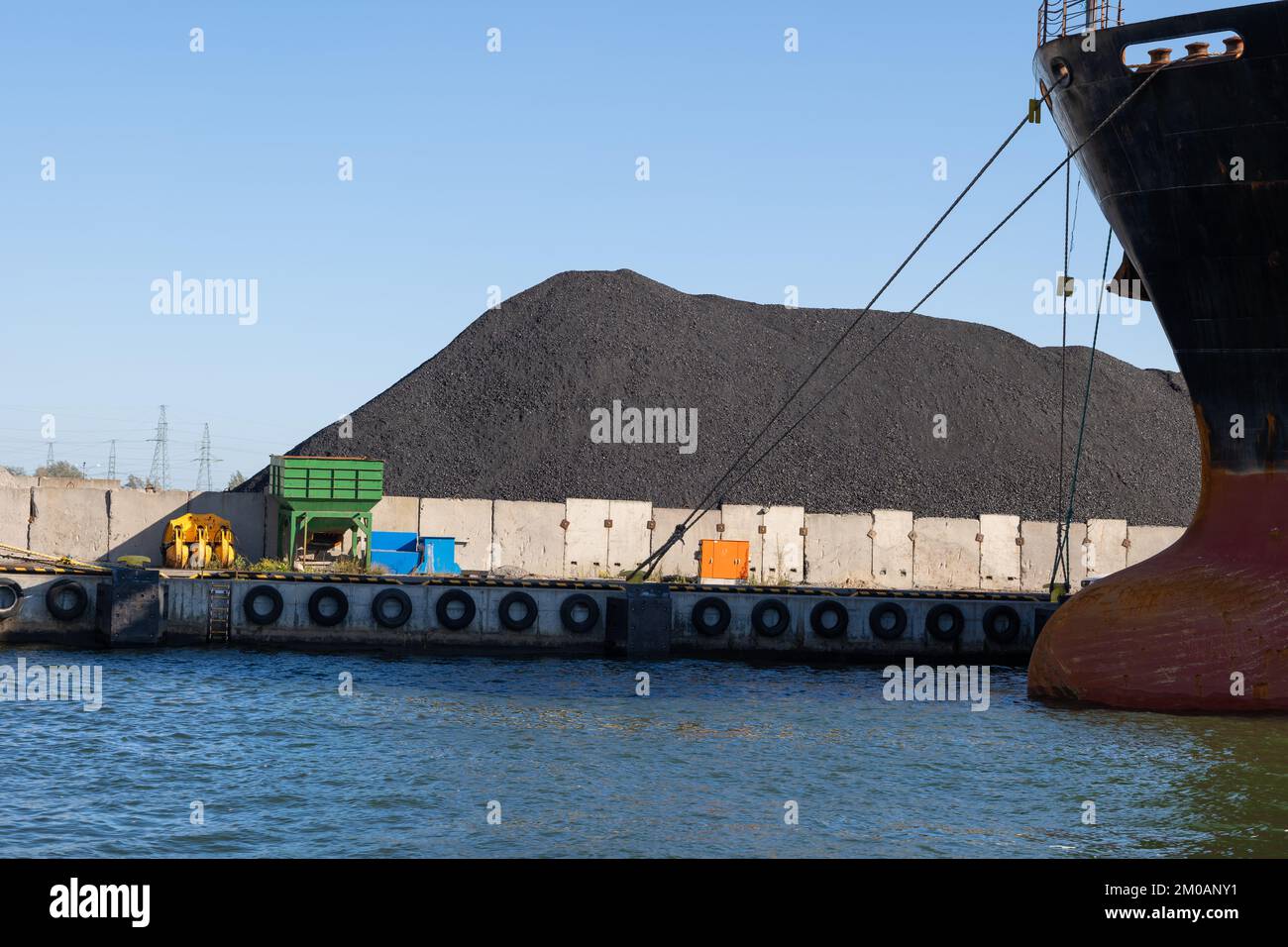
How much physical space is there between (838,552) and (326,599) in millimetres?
23056

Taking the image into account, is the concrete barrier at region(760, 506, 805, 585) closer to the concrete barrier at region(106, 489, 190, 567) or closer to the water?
the concrete barrier at region(106, 489, 190, 567)

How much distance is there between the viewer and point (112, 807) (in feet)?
55.4

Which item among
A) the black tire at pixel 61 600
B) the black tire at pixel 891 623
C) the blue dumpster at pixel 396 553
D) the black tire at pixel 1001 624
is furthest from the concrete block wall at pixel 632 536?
the black tire at pixel 1001 624

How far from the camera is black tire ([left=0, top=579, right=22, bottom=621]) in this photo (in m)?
31.7

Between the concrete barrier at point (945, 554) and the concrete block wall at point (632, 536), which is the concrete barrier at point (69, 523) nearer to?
the concrete block wall at point (632, 536)

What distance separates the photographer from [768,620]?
1371 inches

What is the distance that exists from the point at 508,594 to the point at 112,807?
57.5ft

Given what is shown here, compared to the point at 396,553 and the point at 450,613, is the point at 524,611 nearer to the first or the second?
the point at 450,613

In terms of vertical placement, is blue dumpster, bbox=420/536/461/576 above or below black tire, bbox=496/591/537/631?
above

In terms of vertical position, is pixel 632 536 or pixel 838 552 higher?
pixel 632 536

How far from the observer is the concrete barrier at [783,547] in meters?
50.3

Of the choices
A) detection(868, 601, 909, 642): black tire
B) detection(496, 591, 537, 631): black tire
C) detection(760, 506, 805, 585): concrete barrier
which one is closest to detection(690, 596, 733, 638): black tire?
detection(868, 601, 909, 642): black tire

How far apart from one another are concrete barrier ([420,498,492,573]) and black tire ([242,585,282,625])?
44.4ft

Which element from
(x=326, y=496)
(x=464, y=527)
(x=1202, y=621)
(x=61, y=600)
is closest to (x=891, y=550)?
(x=464, y=527)
